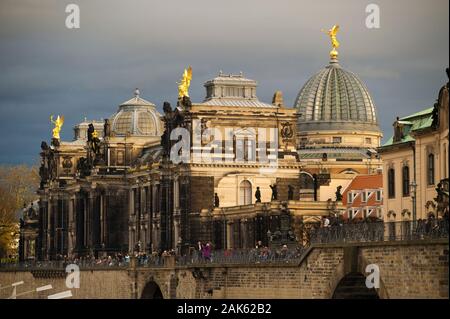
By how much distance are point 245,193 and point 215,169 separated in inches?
152

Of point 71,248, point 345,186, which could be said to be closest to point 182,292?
point 345,186

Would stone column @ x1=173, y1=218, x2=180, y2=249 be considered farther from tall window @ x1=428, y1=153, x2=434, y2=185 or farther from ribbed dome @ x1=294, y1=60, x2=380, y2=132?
tall window @ x1=428, y1=153, x2=434, y2=185

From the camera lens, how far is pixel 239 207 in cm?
13725

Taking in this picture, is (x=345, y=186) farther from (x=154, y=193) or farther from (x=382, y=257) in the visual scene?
(x=382, y=257)

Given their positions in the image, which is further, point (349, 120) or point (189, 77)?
point (349, 120)

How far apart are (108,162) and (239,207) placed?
29551 millimetres

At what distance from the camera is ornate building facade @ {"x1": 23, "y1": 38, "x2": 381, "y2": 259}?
14288cm

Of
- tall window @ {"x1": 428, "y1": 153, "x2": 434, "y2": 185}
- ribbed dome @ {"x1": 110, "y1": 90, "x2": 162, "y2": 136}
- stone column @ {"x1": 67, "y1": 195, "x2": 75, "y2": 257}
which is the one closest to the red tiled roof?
ribbed dome @ {"x1": 110, "y1": 90, "x2": 162, "y2": 136}

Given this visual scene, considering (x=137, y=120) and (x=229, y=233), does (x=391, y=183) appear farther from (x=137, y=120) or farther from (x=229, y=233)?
(x=137, y=120)

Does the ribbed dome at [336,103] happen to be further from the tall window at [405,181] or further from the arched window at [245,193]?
the tall window at [405,181]

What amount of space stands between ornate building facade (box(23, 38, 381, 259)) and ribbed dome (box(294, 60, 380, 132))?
10 centimetres

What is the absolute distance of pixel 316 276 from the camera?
3588 inches

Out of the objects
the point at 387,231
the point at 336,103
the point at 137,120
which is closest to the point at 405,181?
the point at 387,231
